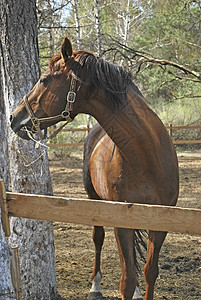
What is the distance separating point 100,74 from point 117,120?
38 cm

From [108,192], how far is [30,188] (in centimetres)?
73

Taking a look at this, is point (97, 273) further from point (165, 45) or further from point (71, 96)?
point (165, 45)

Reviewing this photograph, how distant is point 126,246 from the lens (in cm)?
309

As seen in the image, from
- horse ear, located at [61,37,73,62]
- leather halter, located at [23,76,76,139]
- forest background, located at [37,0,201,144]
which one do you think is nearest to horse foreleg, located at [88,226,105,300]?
leather halter, located at [23,76,76,139]

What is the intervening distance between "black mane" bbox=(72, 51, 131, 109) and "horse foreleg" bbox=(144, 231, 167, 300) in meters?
1.14

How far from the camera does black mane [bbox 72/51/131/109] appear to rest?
2924 mm

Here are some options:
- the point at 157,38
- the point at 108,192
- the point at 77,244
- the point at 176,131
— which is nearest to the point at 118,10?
the point at 157,38

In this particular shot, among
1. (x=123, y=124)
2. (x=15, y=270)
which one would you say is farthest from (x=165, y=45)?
(x=15, y=270)

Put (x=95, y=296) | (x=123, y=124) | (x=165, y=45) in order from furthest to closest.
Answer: (x=165, y=45), (x=95, y=296), (x=123, y=124)

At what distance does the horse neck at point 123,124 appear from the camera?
3000 millimetres

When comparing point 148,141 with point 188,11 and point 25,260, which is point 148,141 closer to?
point 25,260

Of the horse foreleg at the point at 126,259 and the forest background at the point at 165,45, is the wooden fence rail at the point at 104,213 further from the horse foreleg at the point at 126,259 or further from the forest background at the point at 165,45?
the forest background at the point at 165,45

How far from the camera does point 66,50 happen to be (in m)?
2.90

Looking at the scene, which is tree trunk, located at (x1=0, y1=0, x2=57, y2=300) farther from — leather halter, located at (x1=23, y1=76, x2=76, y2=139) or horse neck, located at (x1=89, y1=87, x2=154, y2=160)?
horse neck, located at (x1=89, y1=87, x2=154, y2=160)
